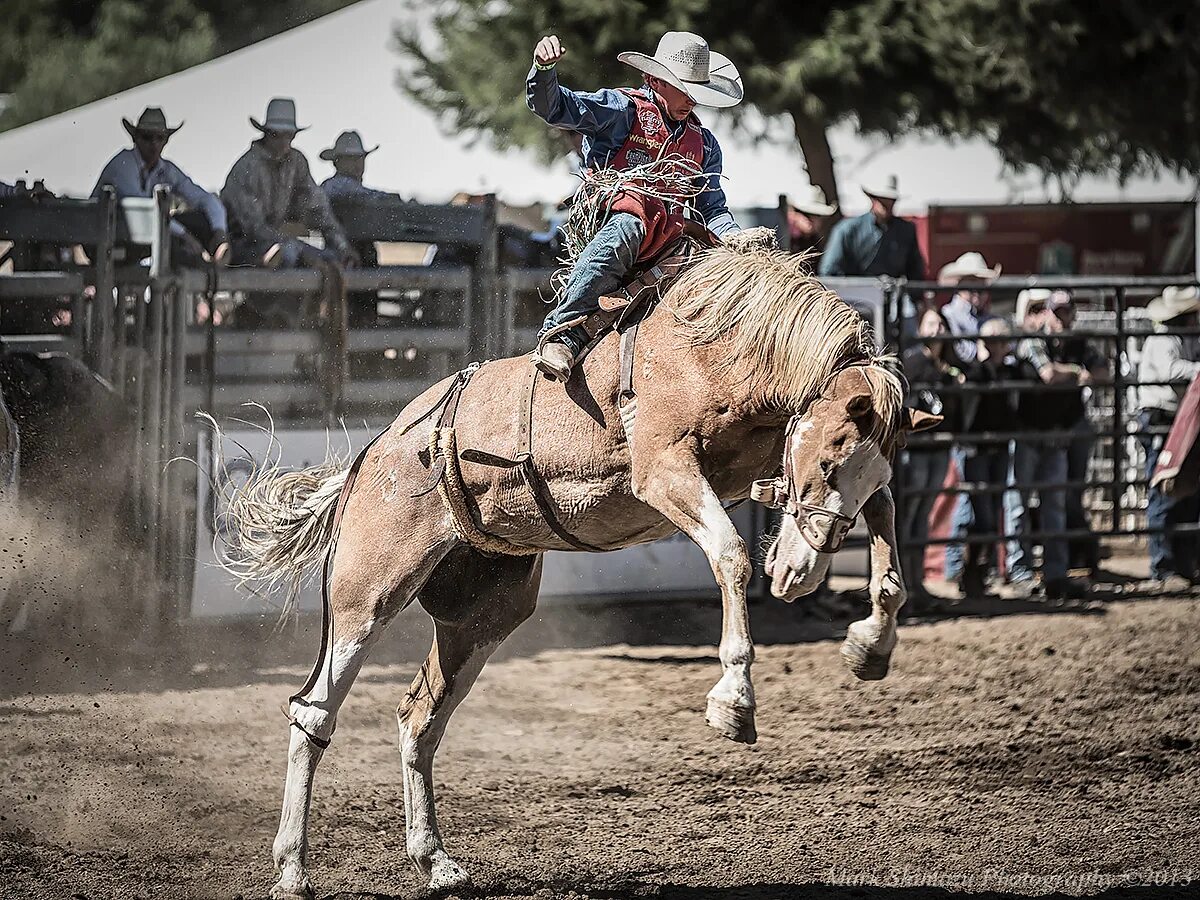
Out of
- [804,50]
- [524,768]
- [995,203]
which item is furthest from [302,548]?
[995,203]

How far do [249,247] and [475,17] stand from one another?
8467 mm

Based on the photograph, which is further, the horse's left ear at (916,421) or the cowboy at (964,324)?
the cowboy at (964,324)

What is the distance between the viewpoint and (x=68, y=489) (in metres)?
6.44

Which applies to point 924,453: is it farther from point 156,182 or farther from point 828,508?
point 828,508

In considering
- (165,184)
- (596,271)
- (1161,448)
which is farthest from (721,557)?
(1161,448)

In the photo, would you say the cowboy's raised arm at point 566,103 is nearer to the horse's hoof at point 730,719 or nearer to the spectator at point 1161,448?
the horse's hoof at point 730,719

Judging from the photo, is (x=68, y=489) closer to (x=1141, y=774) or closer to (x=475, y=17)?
(x=1141, y=774)

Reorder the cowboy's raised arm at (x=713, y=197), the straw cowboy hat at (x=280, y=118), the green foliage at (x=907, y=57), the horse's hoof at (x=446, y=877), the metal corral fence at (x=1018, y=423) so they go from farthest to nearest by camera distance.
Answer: the green foliage at (x=907, y=57) < the metal corral fence at (x=1018, y=423) < the straw cowboy hat at (x=280, y=118) < the cowboy's raised arm at (x=713, y=197) < the horse's hoof at (x=446, y=877)

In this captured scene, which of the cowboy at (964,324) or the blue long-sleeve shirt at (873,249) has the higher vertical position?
the blue long-sleeve shirt at (873,249)

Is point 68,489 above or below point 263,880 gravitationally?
above

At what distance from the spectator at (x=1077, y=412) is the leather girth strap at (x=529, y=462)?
582 centimetres

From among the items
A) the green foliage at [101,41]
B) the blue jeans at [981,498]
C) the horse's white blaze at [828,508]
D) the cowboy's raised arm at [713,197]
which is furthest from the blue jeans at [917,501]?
the green foliage at [101,41]

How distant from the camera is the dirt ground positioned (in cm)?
426

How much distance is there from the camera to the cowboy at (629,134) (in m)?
3.92
